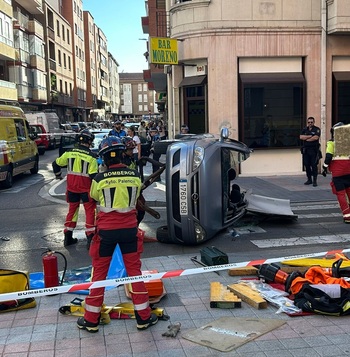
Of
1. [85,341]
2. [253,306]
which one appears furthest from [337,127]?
[85,341]

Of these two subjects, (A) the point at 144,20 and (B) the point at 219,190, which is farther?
(A) the point at 144,20

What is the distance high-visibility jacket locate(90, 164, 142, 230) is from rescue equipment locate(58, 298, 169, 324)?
2.90ft

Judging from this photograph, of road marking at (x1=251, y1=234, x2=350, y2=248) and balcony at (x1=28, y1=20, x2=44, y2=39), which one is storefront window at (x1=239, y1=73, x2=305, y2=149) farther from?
balcony at (x1=28, y1=20, x2=44, y2=39)

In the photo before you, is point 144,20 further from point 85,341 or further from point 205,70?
point 85,341

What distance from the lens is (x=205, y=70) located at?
16016 millimetres

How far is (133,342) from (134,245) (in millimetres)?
846

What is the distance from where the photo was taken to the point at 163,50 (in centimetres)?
1591

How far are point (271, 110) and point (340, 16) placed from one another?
11.8 feet

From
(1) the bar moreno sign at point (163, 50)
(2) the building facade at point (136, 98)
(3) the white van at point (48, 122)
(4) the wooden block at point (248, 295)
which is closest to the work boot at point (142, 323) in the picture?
(4) the wooden block at point (248, 295)

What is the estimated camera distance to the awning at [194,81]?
629 inches

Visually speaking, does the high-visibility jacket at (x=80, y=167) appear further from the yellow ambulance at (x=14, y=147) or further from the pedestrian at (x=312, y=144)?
the pedestrian at (x=312, y=144)

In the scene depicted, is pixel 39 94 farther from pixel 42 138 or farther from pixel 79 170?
pixel 79 170

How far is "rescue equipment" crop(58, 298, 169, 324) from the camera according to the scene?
4602 mm

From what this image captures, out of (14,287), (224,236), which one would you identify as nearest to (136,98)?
(224,236)
